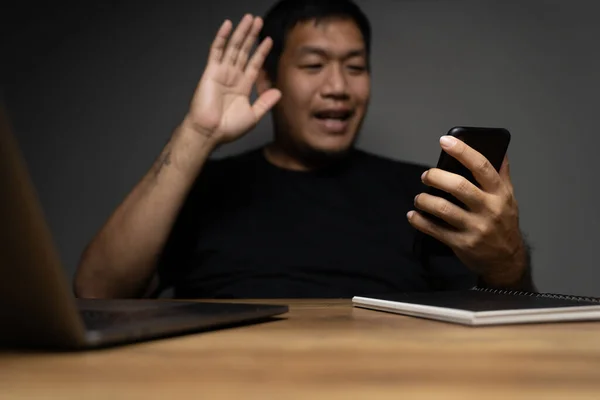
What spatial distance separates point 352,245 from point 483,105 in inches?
29.8

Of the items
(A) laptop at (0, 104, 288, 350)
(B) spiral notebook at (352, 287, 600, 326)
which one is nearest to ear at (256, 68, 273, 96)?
(B) spiral notebook at (352, 287, 600, 326)

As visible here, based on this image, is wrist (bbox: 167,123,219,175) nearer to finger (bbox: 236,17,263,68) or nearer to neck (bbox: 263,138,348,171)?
finger (bbox: 236,17,263,68)

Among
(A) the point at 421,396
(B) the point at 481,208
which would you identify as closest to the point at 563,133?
(B) the point at 481,208

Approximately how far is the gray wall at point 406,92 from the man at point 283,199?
0.29 m

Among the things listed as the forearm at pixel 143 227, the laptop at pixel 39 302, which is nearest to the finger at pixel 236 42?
the forearm at pixel 143 227

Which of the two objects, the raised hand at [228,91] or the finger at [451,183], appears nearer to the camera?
the finger at [451,183]

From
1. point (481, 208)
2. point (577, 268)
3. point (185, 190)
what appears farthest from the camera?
point (577, 268)

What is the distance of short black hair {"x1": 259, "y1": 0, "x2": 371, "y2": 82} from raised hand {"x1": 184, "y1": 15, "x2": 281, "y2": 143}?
0.22 m

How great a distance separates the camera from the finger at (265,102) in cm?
174

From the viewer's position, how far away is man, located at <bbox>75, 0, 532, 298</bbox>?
1599 millimetres

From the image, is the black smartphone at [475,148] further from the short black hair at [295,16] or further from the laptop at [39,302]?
the short black hair at [295,16]

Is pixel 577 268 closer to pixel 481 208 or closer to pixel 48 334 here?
pixel 481 208

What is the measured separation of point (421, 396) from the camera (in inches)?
16.7

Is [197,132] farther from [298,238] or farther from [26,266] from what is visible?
[26,266]
